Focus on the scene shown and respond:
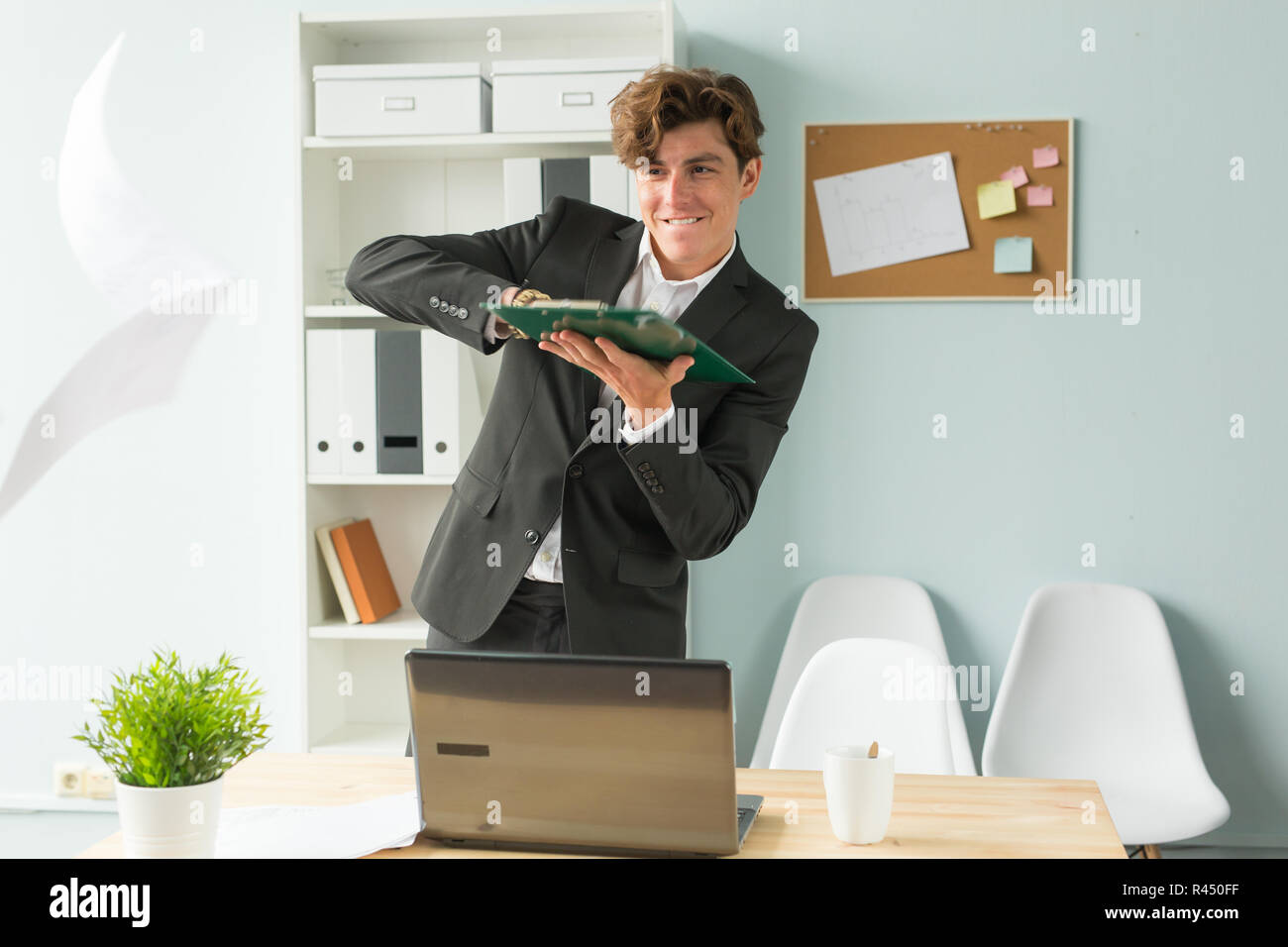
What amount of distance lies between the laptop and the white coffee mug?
0.41ft

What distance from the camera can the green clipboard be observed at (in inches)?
46.9

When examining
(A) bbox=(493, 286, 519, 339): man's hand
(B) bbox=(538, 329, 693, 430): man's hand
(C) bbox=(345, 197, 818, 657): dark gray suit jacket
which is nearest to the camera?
(B) bbox=(538, 329, 693, 430): man's hand

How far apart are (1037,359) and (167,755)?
7.74 feet

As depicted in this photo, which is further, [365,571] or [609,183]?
[365,571]

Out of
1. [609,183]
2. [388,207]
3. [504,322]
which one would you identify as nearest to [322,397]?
[388,207]

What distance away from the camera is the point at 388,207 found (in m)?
2.98

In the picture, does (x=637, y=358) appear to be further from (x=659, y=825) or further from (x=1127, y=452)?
(x=1127, y=452)

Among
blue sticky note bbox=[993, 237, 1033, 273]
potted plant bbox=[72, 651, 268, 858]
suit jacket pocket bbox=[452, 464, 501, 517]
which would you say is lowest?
potted plant bbox=[72, 651, 268, 858]

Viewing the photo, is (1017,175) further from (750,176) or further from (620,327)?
(620,327)

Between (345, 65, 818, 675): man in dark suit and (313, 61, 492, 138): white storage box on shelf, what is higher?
(313, 61, 492, 138): white storage box on shelf

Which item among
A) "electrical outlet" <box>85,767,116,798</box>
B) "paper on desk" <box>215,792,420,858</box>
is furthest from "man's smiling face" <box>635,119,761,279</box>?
"electrical outlet" <box>85,767,116,798</box>

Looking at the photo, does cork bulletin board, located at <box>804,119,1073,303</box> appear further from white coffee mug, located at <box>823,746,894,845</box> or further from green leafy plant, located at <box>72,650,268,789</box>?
green leafy plant, located at <box>72,650,268,789</box>

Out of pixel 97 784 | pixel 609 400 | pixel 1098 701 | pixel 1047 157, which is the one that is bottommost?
pixel 97 784
